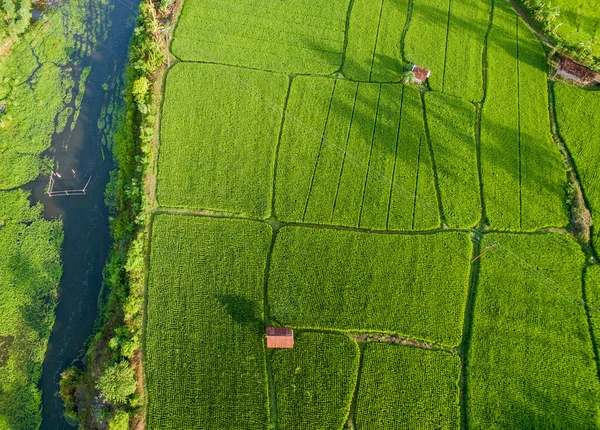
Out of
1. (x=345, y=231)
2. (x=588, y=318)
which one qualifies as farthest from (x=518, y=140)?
(x=345, y=231)

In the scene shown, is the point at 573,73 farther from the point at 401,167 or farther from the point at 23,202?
the point at 23,202

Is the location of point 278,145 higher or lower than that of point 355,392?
higher

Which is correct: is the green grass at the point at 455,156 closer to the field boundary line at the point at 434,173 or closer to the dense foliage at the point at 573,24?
the field boundary line at the point at 434,173

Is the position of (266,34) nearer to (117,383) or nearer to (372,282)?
(372,282)

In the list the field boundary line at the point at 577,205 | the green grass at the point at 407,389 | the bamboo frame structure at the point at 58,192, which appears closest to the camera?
the green grass at the point at 407,389

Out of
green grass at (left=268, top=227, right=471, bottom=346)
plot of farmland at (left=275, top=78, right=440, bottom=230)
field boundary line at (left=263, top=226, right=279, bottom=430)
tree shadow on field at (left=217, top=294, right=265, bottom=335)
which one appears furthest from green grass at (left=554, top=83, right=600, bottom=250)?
tree shadow on field at (left=217, top=294, right=265, bottom=335)

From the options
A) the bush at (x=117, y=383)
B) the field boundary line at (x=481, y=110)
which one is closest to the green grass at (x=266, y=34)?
the field boundary line at (x=481, y=110)

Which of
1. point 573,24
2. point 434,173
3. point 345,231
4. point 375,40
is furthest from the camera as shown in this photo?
point 573,24
